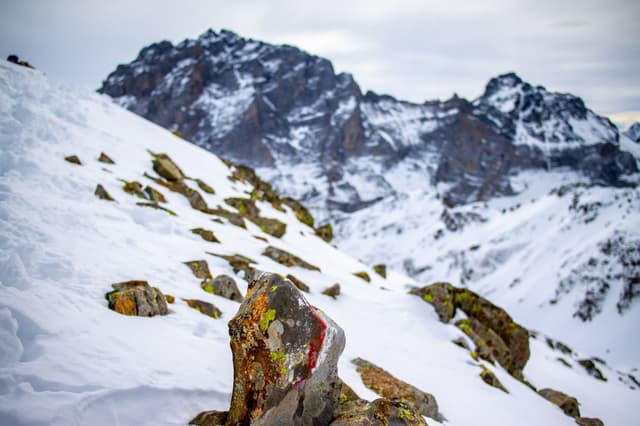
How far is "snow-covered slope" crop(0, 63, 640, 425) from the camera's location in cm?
412

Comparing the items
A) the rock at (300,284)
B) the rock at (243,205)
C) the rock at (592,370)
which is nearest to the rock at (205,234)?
the rock at (300,284)

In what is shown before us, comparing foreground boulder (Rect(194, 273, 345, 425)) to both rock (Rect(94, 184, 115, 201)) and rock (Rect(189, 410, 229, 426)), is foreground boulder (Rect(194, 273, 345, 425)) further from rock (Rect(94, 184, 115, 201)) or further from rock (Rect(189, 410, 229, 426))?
rock (Rect(94, 184, 115, 201))

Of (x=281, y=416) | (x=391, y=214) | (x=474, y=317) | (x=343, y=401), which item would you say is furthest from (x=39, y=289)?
(x=391, y=214)

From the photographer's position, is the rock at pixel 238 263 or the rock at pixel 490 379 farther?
the rock at pixel 238 263

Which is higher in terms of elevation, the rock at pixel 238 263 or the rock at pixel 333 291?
the rock at pixel 238 263

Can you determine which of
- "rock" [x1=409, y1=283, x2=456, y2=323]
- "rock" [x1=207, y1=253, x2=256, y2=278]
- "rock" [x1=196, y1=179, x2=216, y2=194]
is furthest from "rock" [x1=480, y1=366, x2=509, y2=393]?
"rock" [x1=196, y1=179, x2=216, y2=194]

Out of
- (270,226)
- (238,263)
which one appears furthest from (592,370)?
(238,263)

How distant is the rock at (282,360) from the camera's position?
3.86 metres

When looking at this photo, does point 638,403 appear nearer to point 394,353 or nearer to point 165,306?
point 394,353

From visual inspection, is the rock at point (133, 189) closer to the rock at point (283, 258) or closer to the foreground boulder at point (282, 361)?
the rock at point (283, 258)

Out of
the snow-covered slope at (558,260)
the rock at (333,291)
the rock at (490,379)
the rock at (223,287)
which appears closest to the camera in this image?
the rock at (223,287)

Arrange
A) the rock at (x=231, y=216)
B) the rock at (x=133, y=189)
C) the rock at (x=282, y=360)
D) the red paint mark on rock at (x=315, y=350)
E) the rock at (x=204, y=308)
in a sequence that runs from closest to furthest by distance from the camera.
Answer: the rock at (x=282, y=360) → the red paint mark on rock at (x=315, y=350) → the rock at (x=204, y=308) → the rock at (x=133, y=189) → the rock at (x=231, y=216)

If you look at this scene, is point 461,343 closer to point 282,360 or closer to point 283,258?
point 283,258

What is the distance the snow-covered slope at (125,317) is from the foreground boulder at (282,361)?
1.12 meters
